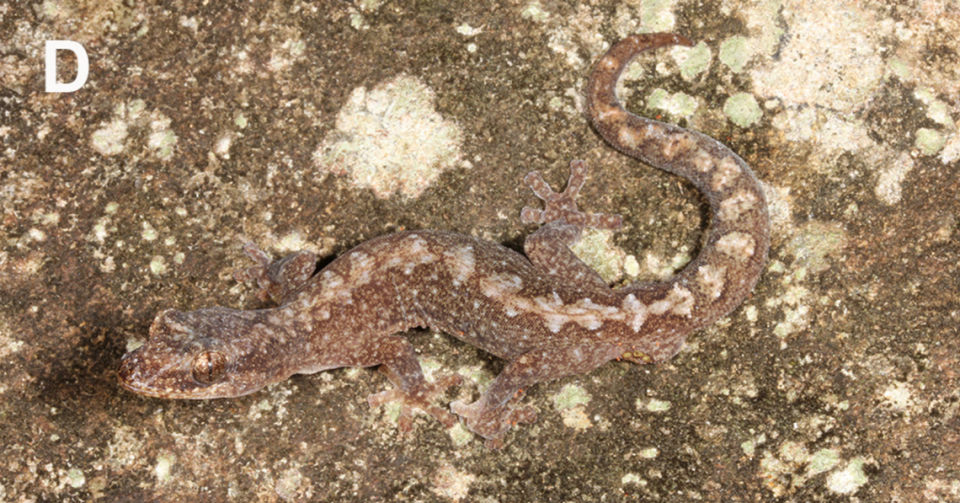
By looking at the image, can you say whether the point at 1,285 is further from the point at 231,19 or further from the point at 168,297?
the point at 231,19

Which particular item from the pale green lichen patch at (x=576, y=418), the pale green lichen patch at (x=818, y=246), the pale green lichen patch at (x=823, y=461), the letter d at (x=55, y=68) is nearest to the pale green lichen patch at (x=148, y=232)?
the letter d at (x=55, y=68)

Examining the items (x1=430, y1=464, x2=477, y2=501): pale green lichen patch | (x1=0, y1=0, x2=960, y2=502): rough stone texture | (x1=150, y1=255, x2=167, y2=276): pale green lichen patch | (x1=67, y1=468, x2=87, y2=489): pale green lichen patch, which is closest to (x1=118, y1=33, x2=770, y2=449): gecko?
(x1=0, y1=0, x2=960, y2=502): rough stone texture

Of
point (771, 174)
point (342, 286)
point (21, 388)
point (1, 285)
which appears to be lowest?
point (21, 388)

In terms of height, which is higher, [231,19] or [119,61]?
[231,19]

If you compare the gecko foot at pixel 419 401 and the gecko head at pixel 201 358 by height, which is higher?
the gecko head at pixel 201 358

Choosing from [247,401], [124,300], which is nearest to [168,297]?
[124,300]

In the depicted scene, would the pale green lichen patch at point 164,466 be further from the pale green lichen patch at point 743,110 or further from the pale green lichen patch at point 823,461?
the pale green lichen patch at point 743,110
